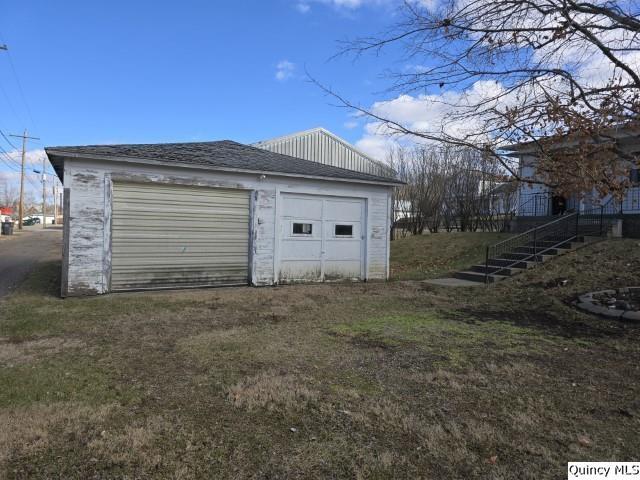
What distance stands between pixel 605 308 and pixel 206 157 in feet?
29.5

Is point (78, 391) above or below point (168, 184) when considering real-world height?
below

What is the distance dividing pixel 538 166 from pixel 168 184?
7521 mm

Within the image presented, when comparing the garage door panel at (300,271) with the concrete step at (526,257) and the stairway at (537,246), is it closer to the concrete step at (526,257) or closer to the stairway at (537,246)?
the stairway at (537,246)

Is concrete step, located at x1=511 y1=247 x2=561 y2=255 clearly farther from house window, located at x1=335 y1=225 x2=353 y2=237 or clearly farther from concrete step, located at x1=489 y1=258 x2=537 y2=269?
house window, located at x1=335 y1=225 x2=353 y2=237

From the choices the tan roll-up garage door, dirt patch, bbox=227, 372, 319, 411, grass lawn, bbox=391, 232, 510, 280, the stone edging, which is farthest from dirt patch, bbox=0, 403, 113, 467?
grass lawn, bbox=391, 232, 510, 280

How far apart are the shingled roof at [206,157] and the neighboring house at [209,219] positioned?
30 millimetres

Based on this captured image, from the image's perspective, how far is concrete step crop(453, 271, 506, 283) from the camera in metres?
12.1

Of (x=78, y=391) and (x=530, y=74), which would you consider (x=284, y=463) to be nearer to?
(x=78, y=391)

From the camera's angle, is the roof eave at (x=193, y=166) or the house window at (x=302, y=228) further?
the house window at (x=302, y=228)

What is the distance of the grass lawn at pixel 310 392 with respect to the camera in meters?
3.04

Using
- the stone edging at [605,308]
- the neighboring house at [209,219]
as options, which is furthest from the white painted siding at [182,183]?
the stone edging at [605,308]

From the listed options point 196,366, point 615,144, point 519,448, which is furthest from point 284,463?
point 615,144

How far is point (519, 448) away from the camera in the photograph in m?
3.21

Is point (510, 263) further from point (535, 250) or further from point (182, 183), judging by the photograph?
point (182, 183)
